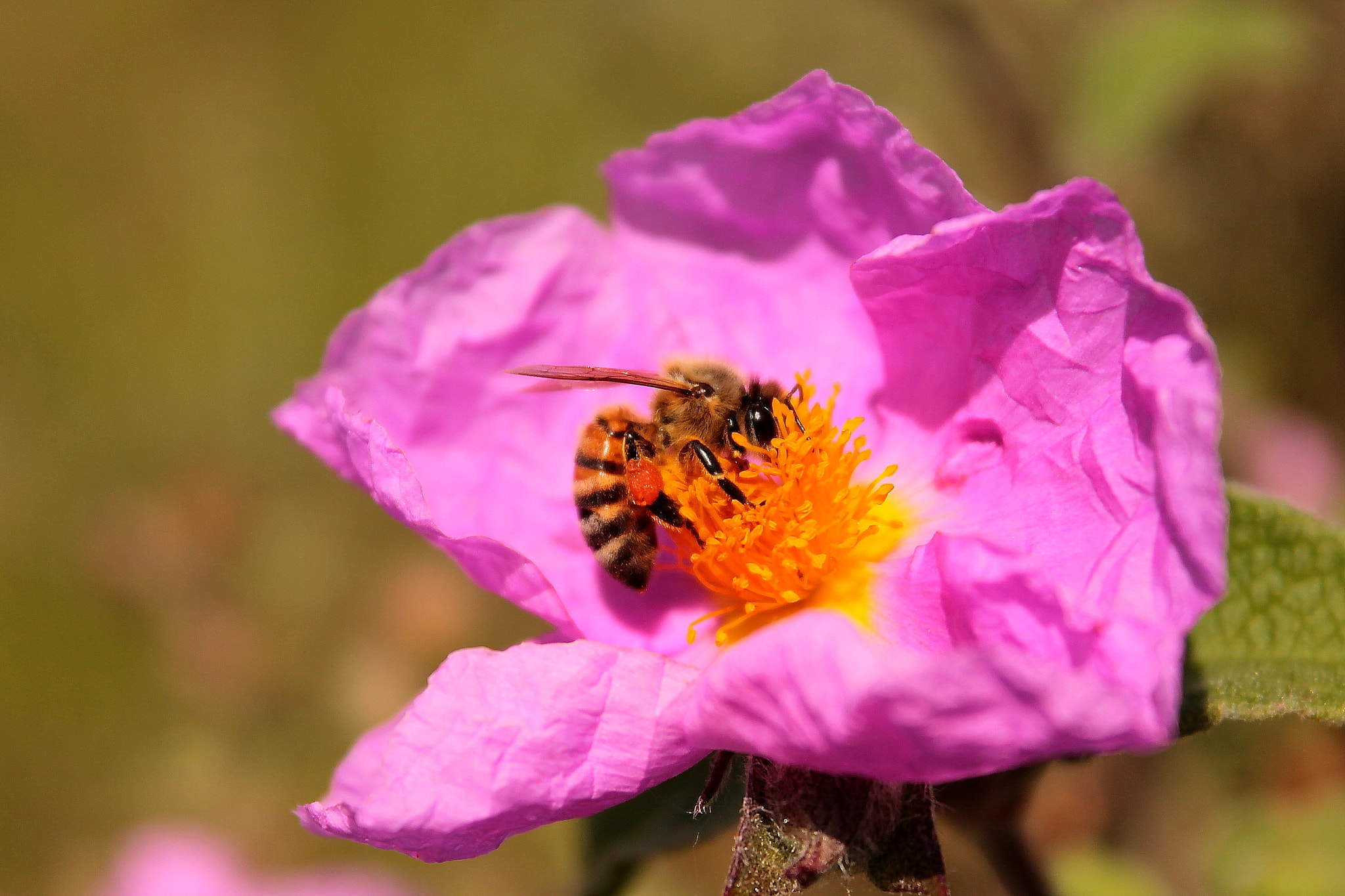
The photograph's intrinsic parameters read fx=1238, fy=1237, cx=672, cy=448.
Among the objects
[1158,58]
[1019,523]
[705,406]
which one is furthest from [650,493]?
[1158,58]

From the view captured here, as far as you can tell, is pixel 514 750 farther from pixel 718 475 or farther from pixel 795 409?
pixel 795 409

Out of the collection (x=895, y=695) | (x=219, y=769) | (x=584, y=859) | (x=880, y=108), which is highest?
(x=880, y=108)

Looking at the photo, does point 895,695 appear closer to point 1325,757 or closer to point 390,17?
point 1325,757

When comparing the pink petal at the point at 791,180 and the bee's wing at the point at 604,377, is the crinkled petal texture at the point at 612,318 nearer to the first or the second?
the pink petal at the point at 791,180

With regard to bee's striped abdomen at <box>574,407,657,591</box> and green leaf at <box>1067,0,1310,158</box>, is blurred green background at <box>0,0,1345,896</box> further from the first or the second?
bee's striped abdomen at <box>574,407,657,591</box>

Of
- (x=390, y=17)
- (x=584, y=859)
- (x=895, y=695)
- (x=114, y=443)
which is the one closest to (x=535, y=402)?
(x=584, y=859)

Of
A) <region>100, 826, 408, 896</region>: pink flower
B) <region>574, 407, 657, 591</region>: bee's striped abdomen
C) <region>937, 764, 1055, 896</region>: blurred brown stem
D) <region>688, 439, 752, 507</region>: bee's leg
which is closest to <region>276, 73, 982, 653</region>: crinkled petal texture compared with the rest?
<region>574, 407, 657, 591</region>: bee's striped abdomen

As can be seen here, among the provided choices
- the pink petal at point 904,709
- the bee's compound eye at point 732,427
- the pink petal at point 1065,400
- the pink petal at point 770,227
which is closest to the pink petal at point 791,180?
the pink petal at point 770,227
